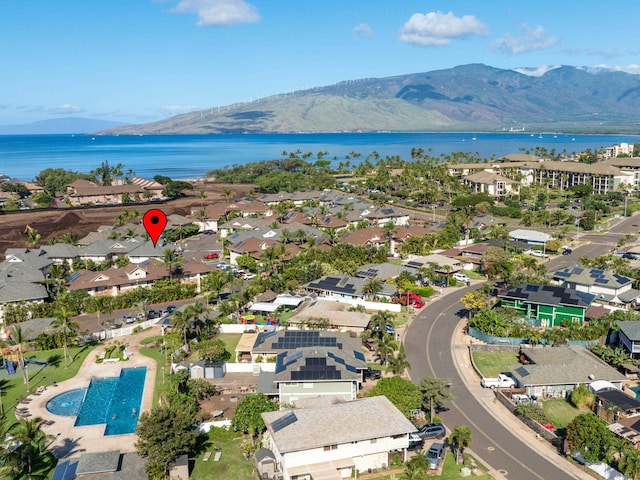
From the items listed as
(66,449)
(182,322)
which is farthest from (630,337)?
(66,449)

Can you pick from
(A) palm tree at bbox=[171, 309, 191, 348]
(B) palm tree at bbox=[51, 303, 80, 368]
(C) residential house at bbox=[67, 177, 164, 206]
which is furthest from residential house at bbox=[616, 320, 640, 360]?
(C) residential house at bbox=[67, 177, 164, 206]

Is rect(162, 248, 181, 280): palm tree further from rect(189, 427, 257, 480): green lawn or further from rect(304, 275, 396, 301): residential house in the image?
rect(189, 427, 257, 480): green lawn

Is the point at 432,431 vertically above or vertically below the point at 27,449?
below

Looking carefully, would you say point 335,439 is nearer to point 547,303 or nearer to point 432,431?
point 432,431

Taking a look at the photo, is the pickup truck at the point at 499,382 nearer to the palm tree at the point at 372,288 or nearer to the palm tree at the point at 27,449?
the palm tree at the point at 372,288

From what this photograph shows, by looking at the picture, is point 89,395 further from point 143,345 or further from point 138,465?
point 138,465

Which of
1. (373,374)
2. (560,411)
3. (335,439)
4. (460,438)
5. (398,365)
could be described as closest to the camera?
(335,439)
